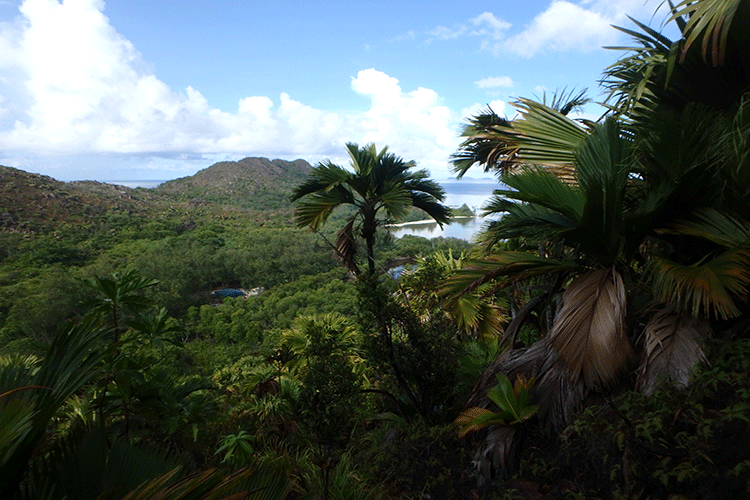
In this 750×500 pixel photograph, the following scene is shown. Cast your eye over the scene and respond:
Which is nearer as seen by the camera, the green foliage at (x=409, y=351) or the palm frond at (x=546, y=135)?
the palm frond at (x=546, y=135)

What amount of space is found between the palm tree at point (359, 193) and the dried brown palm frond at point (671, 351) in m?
3.48

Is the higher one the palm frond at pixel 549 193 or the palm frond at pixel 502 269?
the palm frond at pixel 549 193

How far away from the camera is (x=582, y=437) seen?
2414 mm

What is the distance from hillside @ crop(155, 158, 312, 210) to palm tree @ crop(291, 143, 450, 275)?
215ft

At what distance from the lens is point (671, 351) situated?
8.02 ft

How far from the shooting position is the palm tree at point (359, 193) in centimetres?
566

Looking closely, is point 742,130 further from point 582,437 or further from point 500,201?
point 582,437

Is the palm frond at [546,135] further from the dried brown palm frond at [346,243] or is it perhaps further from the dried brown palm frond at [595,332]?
the dried brown palm frond at [346,243]

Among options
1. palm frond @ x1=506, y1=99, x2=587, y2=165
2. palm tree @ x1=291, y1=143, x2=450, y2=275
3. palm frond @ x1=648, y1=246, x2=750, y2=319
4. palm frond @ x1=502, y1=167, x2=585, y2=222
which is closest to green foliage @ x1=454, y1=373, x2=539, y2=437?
palm frond @ x1=648, y1=246, x2=750, y2=319

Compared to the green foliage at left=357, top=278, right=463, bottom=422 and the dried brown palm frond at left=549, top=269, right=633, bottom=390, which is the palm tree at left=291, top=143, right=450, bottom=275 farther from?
the dried brown palm frond at left=549, top=269, right=633, bottom=390

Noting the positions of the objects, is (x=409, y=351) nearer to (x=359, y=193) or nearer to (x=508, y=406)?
(x=508, y=406)

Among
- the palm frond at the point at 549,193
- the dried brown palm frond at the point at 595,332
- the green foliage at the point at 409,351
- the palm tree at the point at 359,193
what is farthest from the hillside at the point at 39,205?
the dried brown palm frond at the point at 595,332

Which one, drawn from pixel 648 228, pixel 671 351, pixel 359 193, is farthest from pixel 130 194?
pixel 671 351

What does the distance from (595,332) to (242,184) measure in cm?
8318
